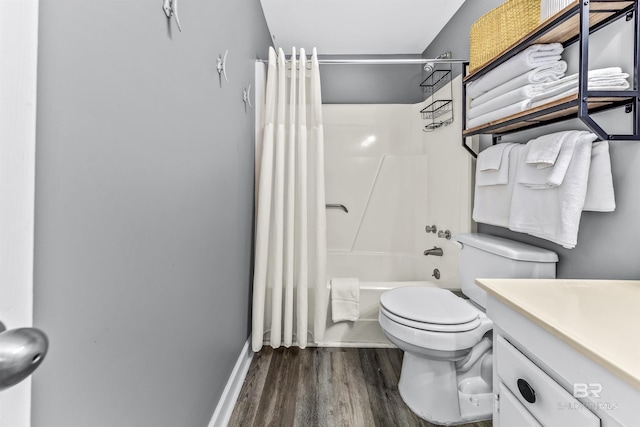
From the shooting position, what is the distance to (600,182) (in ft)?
3.32

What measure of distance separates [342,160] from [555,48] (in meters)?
1.68

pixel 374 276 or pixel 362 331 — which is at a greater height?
pixel 374 276

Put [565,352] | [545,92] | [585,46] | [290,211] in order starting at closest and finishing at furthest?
[565,352]
[585,46]
[545,92]
[290,211]

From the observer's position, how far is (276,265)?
5.96ft

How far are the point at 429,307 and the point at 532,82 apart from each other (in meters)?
1.08

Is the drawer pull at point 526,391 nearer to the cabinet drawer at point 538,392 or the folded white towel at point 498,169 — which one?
the cabinet drawer at point 538,392

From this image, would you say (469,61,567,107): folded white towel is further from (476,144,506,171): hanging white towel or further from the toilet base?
the toilet base

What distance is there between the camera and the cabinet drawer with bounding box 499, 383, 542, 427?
0.68 metres

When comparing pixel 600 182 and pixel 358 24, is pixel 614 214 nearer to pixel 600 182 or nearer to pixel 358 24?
pixel 600 182

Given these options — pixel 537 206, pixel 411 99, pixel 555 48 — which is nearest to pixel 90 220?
pixel 537 206

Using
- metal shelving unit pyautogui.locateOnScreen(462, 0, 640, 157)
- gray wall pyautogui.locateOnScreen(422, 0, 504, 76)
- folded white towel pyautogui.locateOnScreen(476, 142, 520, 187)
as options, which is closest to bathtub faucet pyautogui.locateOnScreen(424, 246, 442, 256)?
folded white towel pyautogui.locateOnScreen(476, 142, 520, 187)

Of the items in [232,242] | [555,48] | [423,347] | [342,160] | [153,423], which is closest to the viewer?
[153,423]

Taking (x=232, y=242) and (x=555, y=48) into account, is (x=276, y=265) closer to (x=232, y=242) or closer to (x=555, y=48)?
(x=232, y=242)

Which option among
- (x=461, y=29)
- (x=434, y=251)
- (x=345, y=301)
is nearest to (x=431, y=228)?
(x=434, y=251)
